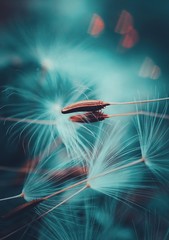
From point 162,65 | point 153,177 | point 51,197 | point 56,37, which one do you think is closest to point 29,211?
point 51,197

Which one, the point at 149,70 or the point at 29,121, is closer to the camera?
the point at 29,121

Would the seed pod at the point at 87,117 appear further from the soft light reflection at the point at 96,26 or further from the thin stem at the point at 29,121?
the soft light reflection at the point at 96,26

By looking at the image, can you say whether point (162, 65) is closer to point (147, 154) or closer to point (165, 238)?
point (147, 154)

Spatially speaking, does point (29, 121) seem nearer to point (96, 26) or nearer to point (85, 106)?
point (85, 106)

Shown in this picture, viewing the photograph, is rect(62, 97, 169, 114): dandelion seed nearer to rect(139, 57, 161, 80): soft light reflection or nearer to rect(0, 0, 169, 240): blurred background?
rect(0, 0, 169, 240): blurred background

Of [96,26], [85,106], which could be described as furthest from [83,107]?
[96,26]

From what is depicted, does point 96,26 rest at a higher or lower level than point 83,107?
higher

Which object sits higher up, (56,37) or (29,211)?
(56,37)

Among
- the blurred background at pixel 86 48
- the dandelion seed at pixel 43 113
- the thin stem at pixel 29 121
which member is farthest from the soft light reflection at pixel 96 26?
the thin stem at pixel 29 121
